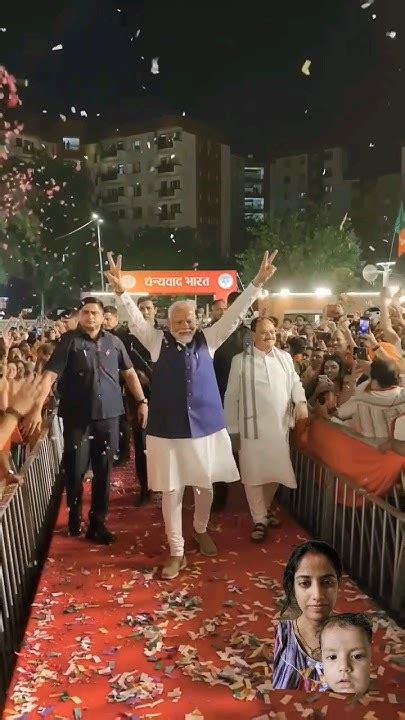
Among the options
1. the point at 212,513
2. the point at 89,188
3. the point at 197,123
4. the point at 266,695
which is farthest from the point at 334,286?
the point at 266,695

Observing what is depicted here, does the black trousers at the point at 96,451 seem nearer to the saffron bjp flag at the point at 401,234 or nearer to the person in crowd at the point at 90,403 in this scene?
the person in crowd at the point at 90,403

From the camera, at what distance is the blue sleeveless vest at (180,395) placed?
15.5 ft

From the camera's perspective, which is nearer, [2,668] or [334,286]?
[2,668]

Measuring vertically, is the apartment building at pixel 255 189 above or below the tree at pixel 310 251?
above

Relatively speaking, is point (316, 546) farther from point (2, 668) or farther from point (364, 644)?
point (2, 668)

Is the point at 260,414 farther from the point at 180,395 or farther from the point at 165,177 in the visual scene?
the point at 165,177

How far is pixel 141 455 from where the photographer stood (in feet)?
21.5

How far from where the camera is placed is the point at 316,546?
2.79 m

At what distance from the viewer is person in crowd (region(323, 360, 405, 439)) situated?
15.7 ft

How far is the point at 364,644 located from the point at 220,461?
103 inches

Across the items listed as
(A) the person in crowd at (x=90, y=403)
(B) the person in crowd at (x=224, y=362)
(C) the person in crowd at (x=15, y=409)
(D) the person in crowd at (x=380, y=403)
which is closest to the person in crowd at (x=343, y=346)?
(B) the person in crowd at (x=224, y=362)

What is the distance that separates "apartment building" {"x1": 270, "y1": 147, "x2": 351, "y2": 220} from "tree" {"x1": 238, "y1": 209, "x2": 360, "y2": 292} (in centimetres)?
2258

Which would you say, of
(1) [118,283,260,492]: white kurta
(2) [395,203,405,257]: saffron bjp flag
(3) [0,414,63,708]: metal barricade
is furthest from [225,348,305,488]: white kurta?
(2) [395,203,405,257]: saffron bjp flag

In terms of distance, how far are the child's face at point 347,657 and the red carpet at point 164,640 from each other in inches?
3.9
